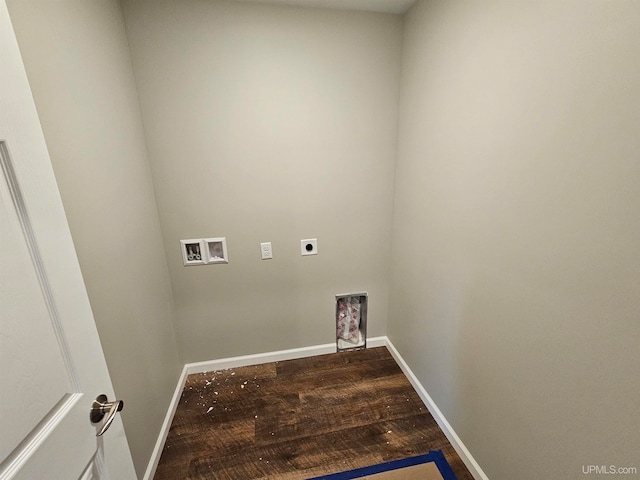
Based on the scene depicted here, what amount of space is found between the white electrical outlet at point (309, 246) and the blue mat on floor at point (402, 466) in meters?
1.23

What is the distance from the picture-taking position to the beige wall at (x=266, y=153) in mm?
1479

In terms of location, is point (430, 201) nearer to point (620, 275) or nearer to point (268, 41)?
point (620, 275)

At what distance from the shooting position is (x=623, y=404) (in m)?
0.74

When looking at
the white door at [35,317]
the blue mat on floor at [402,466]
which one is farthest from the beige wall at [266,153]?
the white door at [35,317]

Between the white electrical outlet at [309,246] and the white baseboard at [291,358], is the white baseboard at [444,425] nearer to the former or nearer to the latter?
the white baseboard at [291,358]

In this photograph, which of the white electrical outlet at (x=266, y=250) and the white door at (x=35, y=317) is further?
the white electrical outlet at (x=266, y=250)

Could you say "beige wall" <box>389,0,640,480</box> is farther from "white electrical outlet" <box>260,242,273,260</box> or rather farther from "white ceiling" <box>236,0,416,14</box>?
"white electrical outlet" <box>260,242,273,260</box>

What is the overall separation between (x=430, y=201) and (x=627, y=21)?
3.06 ft

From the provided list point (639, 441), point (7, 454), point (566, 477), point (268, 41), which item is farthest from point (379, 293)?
point (7, 454)

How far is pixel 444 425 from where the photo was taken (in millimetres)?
1518

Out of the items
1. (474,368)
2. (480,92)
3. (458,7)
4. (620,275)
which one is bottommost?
(474,368)

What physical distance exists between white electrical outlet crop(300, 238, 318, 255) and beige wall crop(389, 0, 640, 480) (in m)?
0.74

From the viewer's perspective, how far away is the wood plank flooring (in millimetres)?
1389

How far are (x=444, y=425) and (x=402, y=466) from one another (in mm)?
344
